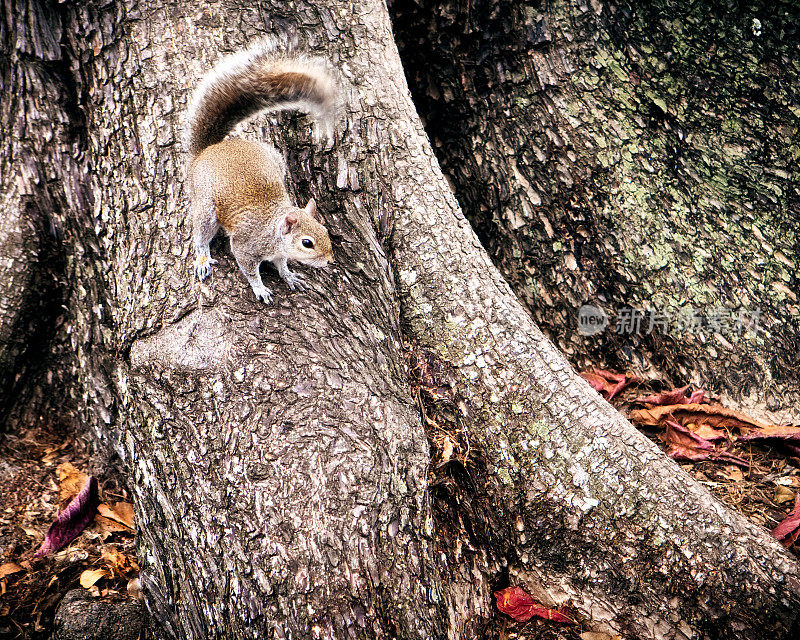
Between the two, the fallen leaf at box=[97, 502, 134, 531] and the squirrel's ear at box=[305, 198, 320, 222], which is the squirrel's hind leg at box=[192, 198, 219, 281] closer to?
the squirrel's ear at box=[305, 198, 320, 222]

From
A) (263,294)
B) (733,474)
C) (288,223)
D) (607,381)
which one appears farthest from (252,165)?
(733,474)

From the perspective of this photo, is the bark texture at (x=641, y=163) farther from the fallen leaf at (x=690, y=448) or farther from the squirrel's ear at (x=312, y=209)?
the squirrel's ear at (x=312, y=209)

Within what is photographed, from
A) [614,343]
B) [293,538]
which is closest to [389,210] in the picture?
[293,538]

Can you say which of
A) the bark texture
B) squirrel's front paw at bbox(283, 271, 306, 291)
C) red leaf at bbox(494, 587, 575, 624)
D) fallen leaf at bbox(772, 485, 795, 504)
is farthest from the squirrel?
fallen leaf at bbox(772, 485, 795, 504)

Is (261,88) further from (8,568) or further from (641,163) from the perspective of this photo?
(8,568)

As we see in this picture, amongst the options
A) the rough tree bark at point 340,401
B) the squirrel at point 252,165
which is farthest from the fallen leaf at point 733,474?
the squirrel at point 252,165

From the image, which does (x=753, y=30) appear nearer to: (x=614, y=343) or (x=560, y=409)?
(x=614, y=343)

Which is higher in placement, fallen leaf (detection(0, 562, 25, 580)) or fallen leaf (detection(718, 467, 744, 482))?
fallen leaf (detection(0, 562, 25, 580))

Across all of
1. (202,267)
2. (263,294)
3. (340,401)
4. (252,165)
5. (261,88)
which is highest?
(261,88)

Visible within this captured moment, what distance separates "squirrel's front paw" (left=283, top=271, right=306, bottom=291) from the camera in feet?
6.93

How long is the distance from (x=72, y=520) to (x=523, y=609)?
1.76 metres

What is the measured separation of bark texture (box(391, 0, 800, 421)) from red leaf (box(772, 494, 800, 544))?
45 centimetres

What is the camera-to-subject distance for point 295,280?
2.15m

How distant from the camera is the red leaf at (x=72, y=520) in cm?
233
